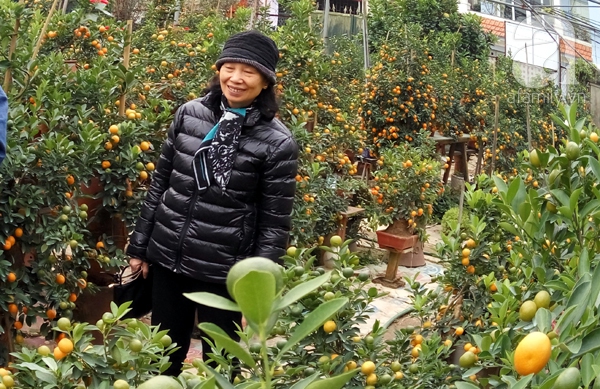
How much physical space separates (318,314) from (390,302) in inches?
168

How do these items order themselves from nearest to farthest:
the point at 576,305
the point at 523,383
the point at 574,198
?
the point at 523,383 → the point at 576,305 → the point at 574,198

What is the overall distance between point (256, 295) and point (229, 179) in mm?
1774

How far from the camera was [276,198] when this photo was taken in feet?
7.48

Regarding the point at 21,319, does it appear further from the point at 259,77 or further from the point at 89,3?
the point at 89,3

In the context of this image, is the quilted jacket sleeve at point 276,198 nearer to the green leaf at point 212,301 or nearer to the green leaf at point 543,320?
the green leaf at point 543,320

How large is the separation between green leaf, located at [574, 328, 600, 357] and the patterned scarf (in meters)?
1.50

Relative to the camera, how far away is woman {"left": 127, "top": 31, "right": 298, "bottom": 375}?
2.24m

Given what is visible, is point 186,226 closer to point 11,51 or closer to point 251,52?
point 251,52

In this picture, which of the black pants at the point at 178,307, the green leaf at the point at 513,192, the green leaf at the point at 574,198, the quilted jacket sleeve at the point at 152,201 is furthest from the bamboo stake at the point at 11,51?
the green leaf at the point at 574,198

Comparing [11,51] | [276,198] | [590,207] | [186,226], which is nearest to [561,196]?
[590,207]

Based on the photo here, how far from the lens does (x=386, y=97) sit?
7.14 metres

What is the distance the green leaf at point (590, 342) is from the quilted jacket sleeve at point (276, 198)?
4.76 feet

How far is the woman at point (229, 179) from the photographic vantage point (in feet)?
7.35

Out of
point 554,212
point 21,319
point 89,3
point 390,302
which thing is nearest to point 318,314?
point 554,212
